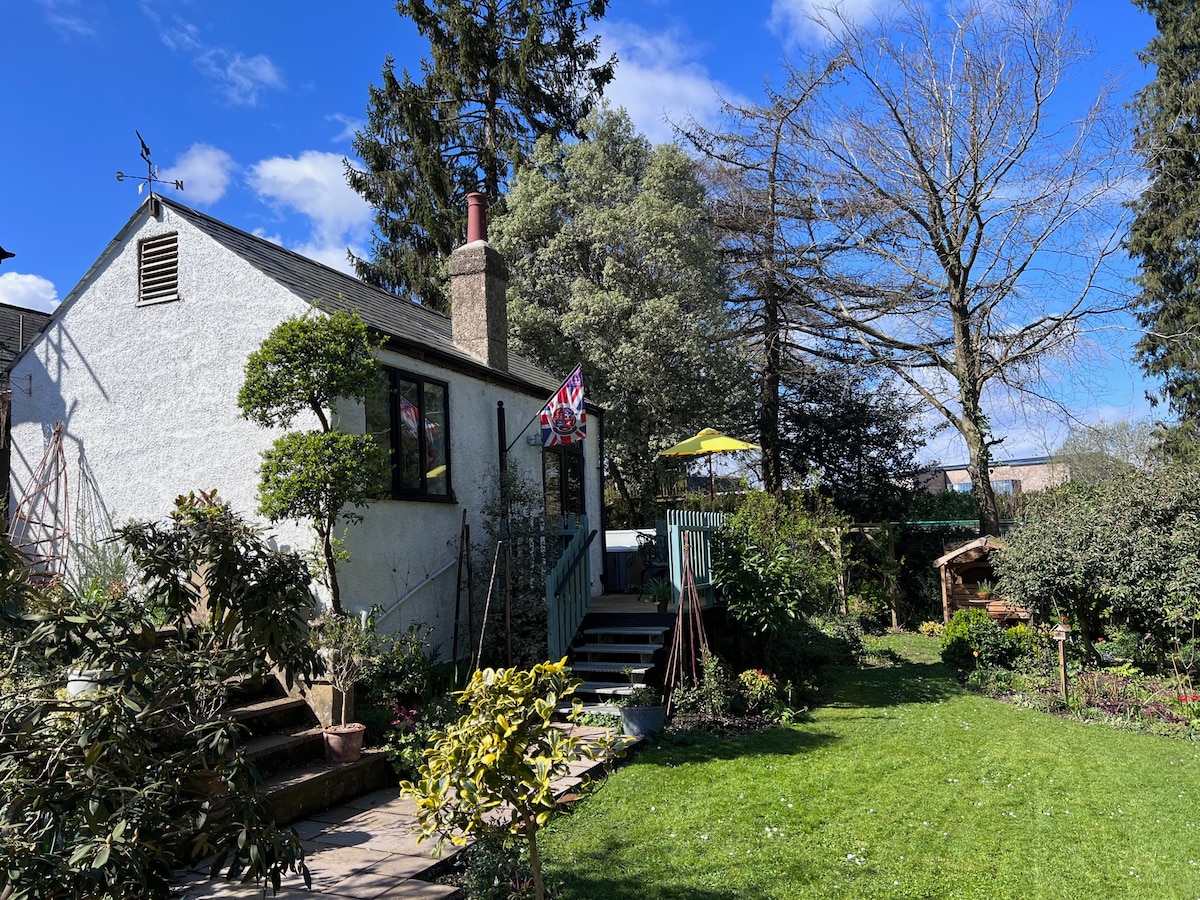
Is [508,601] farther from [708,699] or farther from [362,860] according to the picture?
[362,860]

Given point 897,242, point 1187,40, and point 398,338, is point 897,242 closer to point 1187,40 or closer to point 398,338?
point 1187,40

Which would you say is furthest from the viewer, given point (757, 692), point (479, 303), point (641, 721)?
point (479, 303)

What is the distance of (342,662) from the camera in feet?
23.4

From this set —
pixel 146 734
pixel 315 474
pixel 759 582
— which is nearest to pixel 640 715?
pixel 759 582

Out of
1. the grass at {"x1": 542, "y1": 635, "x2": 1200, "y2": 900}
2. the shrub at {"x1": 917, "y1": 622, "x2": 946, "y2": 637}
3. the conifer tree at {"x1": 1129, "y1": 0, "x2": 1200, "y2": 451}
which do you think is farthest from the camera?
the conifer tree at {"x1": 1129, "y1": 0, "x2": 1200, "y2": 451}

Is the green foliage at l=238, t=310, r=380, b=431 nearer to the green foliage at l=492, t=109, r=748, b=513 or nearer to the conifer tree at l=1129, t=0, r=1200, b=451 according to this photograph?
the green foliage at l=492, t=109, r=748, b=513

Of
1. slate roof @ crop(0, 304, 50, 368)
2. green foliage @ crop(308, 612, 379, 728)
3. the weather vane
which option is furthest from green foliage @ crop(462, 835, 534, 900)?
slate roof @ crop(0, 304, 50, 368)

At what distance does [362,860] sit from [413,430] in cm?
550

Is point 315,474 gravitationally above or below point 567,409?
below

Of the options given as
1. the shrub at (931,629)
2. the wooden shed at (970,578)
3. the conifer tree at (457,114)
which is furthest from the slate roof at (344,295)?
the conifer tree at (457,114)

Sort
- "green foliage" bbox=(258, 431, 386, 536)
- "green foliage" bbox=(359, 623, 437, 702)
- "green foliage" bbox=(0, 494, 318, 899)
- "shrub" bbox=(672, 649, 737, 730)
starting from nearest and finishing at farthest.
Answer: "green foliage" bbox=(0, 494, 318, 899) → "green foliage" bbox=(258, 431, 386, 536) → "green foliage" bbox=(359, 623, 437, 702) → "shrub" bbox=(672, 649, 737, 730)

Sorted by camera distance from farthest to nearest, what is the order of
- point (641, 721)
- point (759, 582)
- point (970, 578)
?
point (970, 578)
point (759, 582)
point (641, 721)

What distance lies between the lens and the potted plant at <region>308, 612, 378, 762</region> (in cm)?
674

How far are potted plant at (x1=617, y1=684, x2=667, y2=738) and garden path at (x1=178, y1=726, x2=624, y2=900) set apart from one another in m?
2.59
